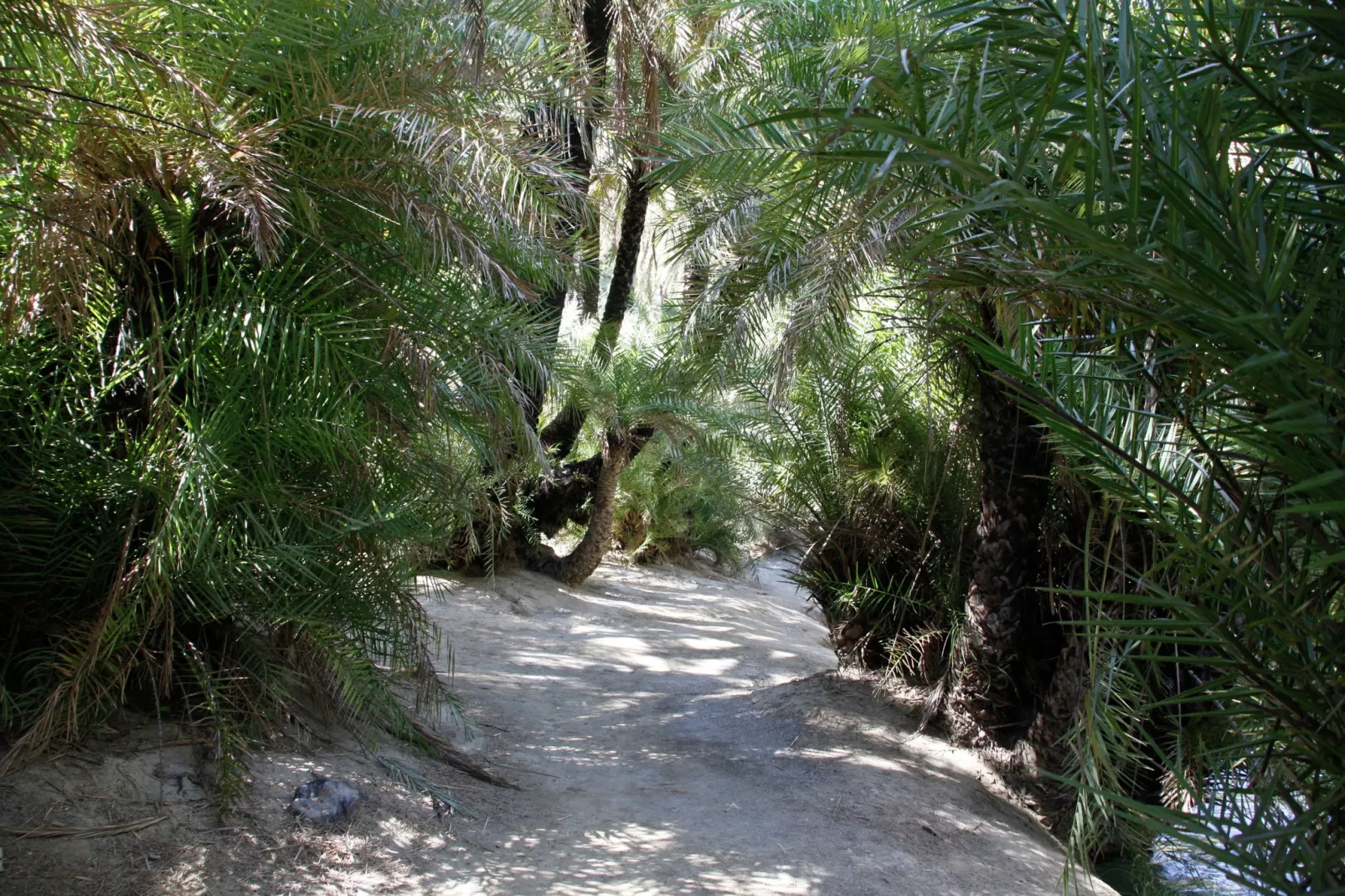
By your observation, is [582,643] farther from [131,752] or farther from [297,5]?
[297,5]

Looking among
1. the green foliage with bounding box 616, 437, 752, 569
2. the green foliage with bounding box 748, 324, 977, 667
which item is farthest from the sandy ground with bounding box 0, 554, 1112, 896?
the green foliage with bounding box 616, 437, 752, 569

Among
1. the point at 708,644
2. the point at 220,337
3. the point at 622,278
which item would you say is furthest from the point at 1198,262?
the point at 622,278

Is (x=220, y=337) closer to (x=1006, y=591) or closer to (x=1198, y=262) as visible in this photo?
(x=1198, y=262)

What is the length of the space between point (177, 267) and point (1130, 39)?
12.8 feet

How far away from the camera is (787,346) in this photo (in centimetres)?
587

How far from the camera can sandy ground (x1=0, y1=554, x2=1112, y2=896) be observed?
142 inches

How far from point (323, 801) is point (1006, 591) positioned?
3987 mm

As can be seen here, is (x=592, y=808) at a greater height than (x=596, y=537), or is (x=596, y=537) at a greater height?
(x=596, y=537)

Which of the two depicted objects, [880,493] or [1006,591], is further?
[880,493]

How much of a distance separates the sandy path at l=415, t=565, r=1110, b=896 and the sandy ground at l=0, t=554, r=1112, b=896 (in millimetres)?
17

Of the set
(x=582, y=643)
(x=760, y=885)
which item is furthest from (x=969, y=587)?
(x=582, y=643)

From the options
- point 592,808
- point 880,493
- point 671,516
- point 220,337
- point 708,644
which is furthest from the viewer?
point 671,516

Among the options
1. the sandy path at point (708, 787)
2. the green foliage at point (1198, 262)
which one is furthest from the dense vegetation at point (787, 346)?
the sandy path at point (708, 787)

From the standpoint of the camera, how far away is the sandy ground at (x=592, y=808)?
142 inches
